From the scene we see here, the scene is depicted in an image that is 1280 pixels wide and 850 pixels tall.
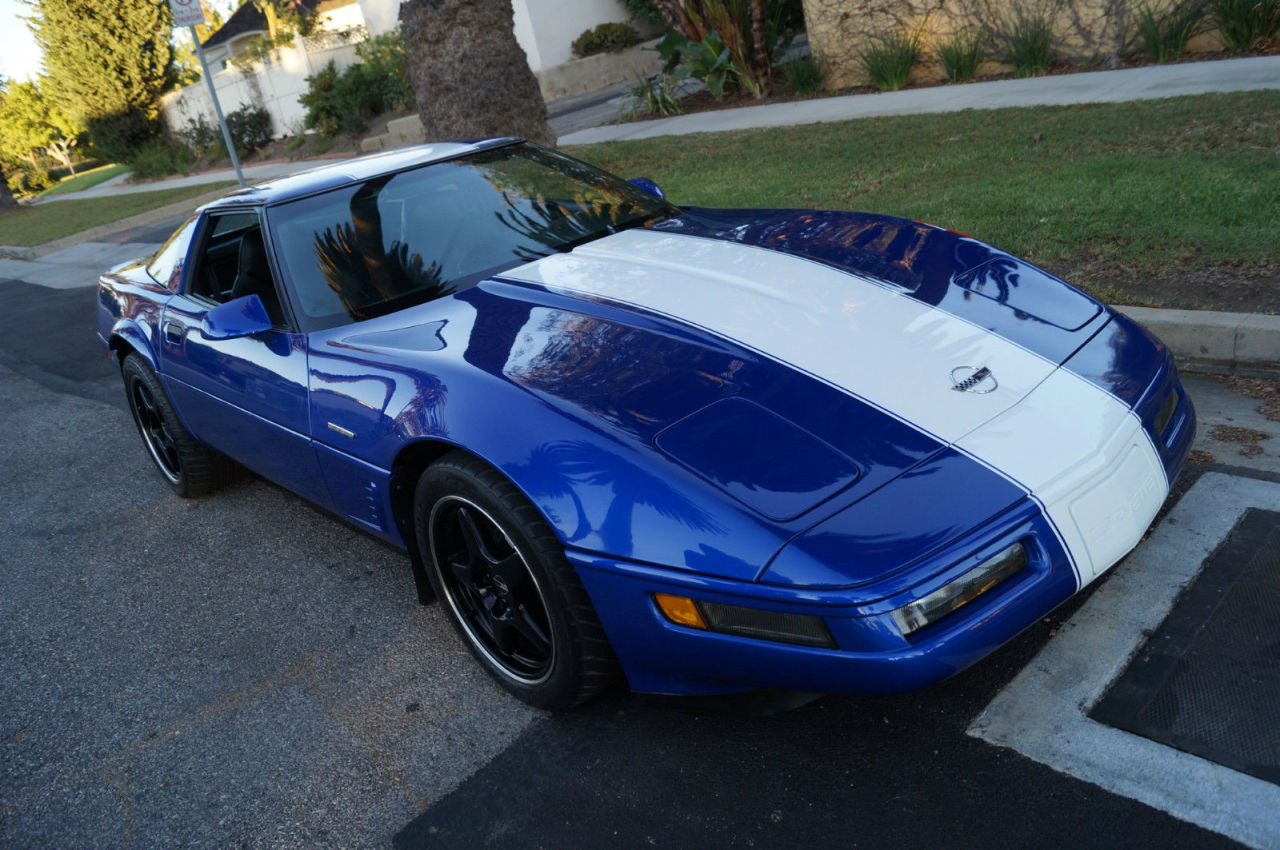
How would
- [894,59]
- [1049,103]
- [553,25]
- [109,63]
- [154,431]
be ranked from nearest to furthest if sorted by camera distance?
[154,431]
[1049,103]
[894,59]
[553,25]
[109,63]

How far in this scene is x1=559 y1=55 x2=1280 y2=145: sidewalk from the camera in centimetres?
884

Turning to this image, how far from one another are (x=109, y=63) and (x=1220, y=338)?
30.7 metres

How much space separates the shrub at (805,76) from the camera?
43.0ft

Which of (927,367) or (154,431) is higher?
(927,367)

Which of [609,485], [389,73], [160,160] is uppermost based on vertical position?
[389,73]

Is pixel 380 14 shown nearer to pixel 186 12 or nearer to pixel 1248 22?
pixel 186 12

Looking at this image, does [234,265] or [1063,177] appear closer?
[234,265]

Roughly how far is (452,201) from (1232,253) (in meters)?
3.61

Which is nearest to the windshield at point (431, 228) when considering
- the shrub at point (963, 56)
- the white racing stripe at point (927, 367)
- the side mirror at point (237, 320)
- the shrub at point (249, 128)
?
the side mirror at point (237, 320)

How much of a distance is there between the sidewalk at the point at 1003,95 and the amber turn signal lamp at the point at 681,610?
8.19 m

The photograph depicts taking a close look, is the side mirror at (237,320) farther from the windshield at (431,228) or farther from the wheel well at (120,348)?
the wheel well at (120,348)

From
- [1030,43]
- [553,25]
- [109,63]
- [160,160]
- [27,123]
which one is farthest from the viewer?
[27,123]

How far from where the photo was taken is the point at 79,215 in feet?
62.7

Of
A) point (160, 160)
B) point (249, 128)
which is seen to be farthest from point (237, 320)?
point (160, 160)
